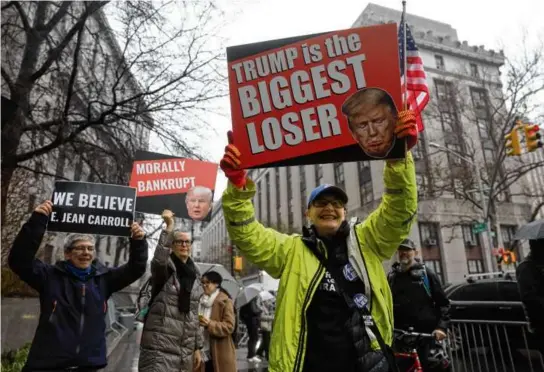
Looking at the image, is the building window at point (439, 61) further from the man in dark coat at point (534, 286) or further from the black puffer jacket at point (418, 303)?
the black puffer jacket at point (418, 303)

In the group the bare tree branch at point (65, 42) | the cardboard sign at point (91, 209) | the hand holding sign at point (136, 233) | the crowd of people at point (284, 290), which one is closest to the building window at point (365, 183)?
the bare tree branch at point (65, 42)

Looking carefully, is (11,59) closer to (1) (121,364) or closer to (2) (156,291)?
(1) (121,364)

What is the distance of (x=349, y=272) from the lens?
2.28m

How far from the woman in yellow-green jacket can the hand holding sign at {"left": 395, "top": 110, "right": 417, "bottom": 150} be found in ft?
0.09

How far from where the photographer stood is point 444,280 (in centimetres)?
3253

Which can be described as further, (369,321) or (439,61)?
(439,61)

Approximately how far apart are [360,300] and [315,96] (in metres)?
1.26

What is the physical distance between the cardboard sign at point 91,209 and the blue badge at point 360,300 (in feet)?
8.92

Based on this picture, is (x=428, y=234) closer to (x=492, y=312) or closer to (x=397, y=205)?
(x=492, y=312)

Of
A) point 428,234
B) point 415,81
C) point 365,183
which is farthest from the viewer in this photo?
point 365,183

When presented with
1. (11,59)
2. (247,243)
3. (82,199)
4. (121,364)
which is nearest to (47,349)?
(82,199)

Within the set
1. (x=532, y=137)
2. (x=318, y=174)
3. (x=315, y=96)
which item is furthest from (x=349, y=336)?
(x=318, y=174)

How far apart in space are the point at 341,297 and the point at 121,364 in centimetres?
848

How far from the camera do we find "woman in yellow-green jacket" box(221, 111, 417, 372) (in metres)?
2.11
